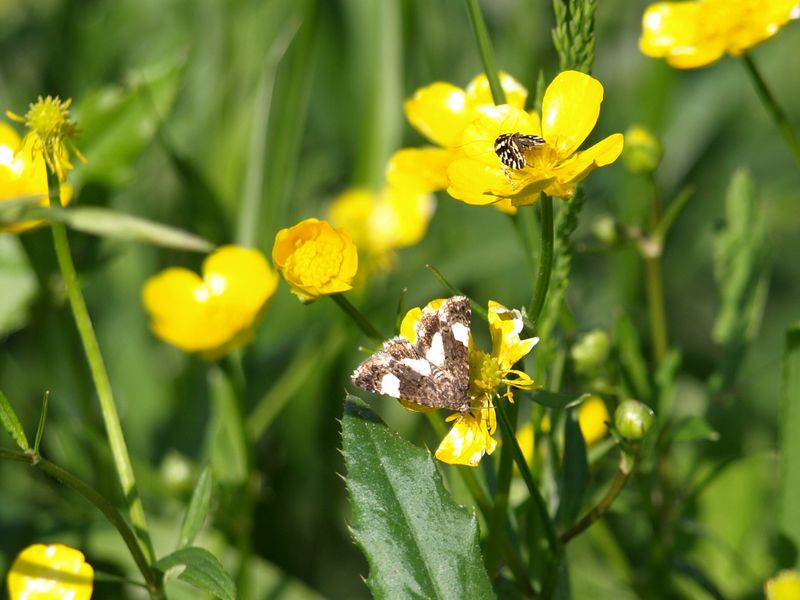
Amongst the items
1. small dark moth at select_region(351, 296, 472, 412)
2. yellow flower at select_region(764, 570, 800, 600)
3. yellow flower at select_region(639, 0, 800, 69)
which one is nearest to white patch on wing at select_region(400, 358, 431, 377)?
small dark moth at select_region(351, 296, 472, 412)

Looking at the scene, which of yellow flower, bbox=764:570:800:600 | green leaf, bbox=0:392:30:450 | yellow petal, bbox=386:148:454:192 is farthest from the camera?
yellow petal, bbox=386:148:454:192

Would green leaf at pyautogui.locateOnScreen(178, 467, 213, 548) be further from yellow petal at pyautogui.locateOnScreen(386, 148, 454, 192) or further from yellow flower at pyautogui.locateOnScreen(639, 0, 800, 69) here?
yellow flower at pyautogui.locateOnScreen(639, 0, 800, 69)

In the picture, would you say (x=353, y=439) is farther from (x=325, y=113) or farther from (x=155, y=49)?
(x=325, y=113)

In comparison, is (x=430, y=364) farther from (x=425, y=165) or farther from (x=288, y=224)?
(x=288, y=224)

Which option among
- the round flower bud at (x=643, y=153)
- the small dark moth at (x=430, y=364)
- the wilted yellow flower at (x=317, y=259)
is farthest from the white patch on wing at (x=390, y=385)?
the round flower bud at (x=643, y=153)

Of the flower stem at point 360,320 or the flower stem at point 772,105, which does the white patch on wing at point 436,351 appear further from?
the flower stem at point 772,105

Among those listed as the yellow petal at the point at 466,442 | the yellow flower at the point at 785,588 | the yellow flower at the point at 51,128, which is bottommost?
the yellow flower at the point at 785,588
